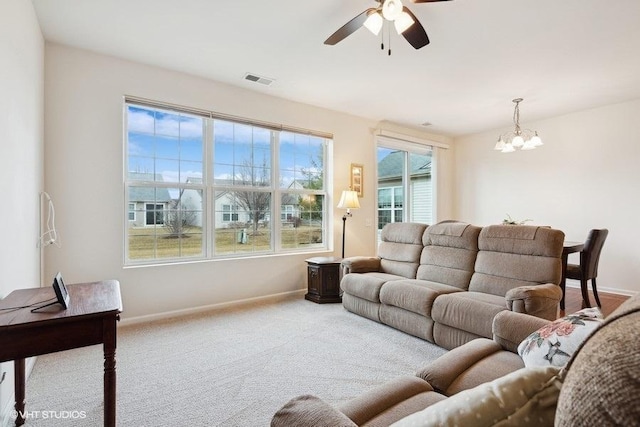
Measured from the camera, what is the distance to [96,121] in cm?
319

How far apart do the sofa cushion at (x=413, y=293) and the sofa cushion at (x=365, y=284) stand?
95 millimetres

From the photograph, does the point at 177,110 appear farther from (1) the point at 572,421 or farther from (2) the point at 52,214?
(1) the point at 572,421

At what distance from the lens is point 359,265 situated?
387 cm

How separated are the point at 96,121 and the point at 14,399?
2.45 meters

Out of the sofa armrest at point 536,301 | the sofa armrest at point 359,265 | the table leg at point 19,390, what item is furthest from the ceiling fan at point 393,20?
the table leg at point 19,390

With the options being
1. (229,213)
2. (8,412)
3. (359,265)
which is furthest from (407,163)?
(8,412)

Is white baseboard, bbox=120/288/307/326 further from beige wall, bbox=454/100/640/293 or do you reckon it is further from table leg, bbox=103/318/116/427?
beige wall, bbox=454/100/640/293

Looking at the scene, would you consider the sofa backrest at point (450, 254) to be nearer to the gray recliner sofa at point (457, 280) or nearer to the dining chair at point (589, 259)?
the gray recliner sofa at point (457, 280)

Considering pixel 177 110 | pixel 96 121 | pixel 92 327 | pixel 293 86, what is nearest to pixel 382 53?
pixel 293 86

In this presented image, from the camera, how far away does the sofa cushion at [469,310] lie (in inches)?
94.2

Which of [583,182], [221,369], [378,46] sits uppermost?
[378,46]

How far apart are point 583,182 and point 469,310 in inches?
161

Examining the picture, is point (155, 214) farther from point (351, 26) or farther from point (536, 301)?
point (536, 301)

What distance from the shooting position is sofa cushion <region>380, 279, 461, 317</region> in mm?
2822
